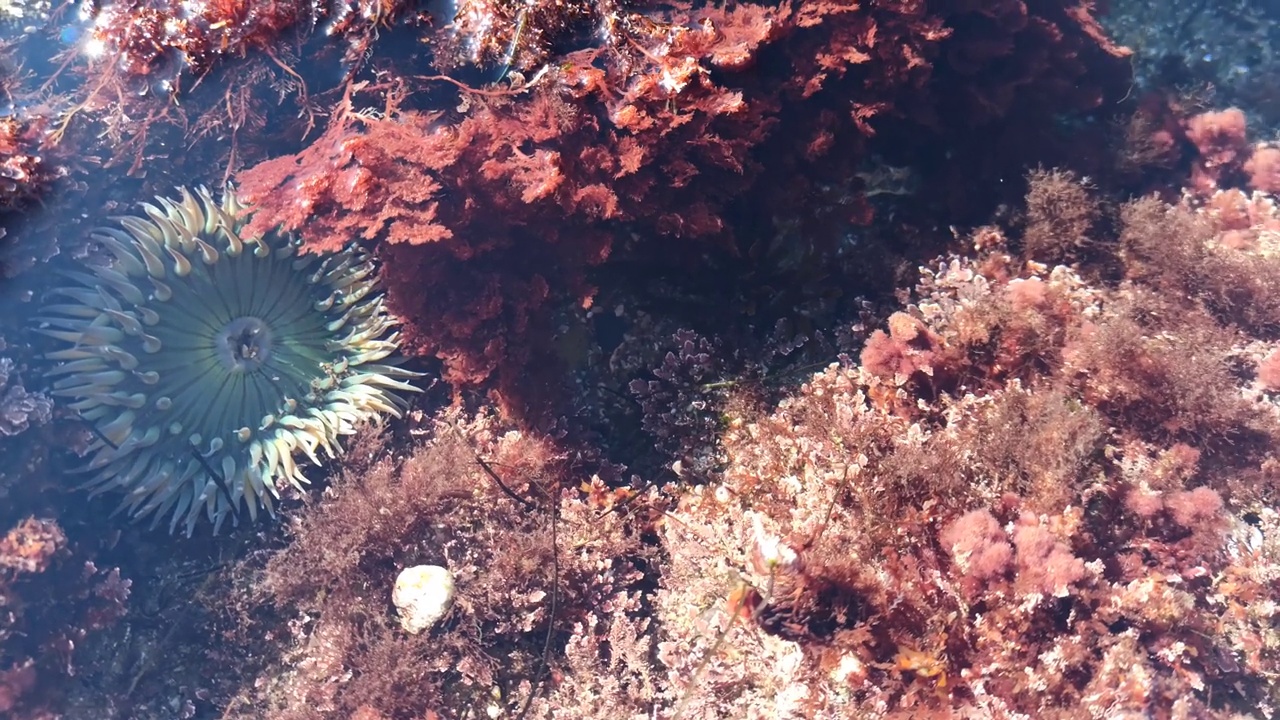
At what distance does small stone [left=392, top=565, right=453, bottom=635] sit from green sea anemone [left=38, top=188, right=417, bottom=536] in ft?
2.93

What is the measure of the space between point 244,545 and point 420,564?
126cm

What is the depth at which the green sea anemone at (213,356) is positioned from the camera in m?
4.24

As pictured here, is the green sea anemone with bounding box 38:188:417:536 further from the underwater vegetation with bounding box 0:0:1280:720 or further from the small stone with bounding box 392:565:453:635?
the small stone with bounding box 392:565:453:635

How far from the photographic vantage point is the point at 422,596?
13.7 feet

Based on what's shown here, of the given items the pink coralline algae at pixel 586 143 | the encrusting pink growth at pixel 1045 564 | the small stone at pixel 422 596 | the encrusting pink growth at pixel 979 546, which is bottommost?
the encrusting pink growth at pixel 1045 564

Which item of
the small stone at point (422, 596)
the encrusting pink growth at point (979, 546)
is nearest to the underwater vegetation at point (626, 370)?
the encrusting pink growth at point (979, 546)

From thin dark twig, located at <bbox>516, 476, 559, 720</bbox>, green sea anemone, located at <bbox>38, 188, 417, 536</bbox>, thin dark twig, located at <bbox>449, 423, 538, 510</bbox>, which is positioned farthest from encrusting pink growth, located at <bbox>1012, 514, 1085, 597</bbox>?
green sea anemone, located at <bbox>38, 188, 417, 536</bbox>

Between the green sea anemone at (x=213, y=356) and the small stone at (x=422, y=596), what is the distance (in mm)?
893

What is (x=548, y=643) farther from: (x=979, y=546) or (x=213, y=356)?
(x=213, y=356)

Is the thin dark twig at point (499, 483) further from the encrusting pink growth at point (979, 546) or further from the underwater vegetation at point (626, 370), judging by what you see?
the encrusting pink growth at point (979, 546)

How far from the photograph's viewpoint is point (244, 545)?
15.6ft

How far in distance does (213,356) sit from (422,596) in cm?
189

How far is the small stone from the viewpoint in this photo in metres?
4.19

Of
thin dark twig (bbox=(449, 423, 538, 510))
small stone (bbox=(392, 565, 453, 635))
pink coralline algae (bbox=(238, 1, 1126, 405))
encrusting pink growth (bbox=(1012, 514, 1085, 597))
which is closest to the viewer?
encrusting pink growth (bbox=(1012, 514, 1085, 597))
